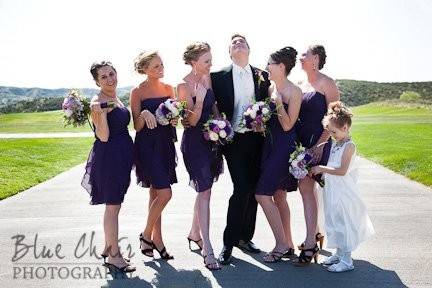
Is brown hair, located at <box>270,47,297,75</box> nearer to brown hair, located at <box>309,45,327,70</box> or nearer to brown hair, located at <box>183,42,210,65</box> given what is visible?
brown hair, located at <box>309,45,327,70</box>

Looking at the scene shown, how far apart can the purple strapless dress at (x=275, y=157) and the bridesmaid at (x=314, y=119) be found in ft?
0.66

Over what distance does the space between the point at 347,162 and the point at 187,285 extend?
2136 mm

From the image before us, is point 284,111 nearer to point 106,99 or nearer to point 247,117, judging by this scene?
point 247,117

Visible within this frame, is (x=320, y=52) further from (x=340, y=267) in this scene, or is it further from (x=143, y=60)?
(x=340, y=267)

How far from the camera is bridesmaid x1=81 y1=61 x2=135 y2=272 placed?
21.5 feet

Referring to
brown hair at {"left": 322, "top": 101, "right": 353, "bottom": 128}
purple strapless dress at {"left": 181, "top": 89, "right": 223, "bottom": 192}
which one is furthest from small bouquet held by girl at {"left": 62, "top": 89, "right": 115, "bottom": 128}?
brown hair at {"left": 322, "top": 101, "right": 353, "bottom": 128}

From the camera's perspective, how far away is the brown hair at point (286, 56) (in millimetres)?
6656

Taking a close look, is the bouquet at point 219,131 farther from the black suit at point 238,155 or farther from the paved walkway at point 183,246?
the paved walkway at point 183,246

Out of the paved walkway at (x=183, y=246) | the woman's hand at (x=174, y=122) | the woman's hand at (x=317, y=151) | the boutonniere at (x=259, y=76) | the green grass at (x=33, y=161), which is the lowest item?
the green grass at (x=33, y=161)

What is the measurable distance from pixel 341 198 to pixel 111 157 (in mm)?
2522

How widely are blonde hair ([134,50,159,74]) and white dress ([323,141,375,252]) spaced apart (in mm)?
2248

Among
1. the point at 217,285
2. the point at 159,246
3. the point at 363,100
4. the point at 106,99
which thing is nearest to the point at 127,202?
the point at 159,246

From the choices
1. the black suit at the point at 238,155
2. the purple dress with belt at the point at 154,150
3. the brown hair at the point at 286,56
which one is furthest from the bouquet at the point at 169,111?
the brown hair at the point at 286,56

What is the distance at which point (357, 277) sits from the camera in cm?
618
